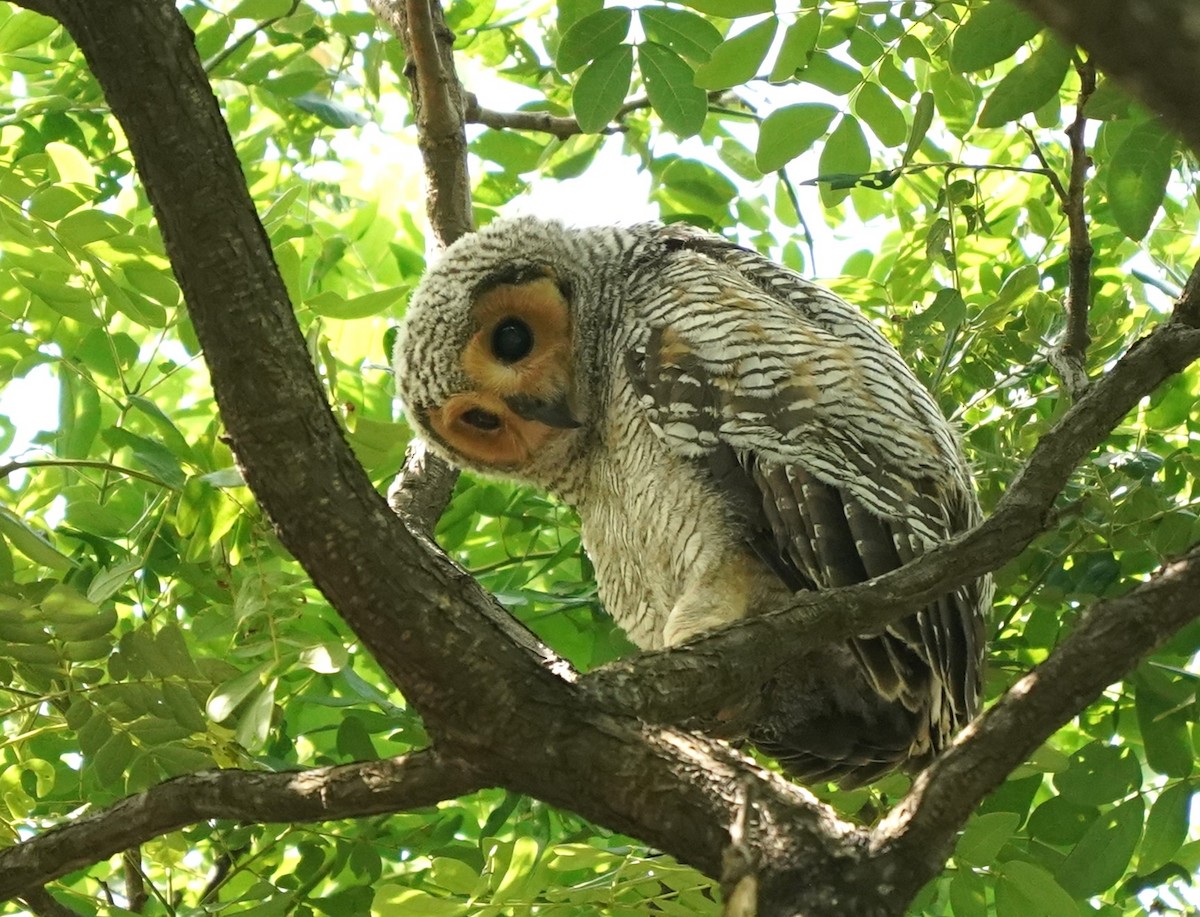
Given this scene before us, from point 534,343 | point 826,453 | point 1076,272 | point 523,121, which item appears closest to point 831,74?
point 1076,272

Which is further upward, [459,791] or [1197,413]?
[1197,413]

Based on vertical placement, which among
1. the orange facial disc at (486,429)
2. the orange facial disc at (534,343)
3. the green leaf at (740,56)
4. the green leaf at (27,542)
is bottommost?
Answer: the green leaf at (27,542)

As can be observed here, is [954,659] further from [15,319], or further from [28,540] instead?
[15,319]

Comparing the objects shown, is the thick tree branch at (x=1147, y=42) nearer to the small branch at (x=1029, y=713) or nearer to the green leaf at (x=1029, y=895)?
the small branch at (x=1029, y=713)

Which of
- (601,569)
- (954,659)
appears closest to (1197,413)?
(954,659)

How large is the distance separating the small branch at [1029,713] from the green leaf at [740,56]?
1335 millimetres

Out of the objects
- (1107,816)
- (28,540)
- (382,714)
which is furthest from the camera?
(382,714)

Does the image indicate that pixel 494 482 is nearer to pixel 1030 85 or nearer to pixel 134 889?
pixel 134 889

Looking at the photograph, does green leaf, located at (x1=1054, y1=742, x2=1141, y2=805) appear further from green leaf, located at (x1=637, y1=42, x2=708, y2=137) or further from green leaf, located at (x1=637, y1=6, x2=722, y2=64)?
green leaf, located at (x1=637, y1=6, x2=722, y2=64)

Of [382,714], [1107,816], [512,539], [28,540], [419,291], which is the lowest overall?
[1107,816]

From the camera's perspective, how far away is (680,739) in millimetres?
1764

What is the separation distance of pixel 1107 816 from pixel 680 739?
117 cm

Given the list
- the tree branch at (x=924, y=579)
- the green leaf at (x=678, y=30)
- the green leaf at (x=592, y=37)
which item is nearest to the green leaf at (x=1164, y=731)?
the tree branch at (x=924, y=579)

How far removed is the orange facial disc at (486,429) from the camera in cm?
307
